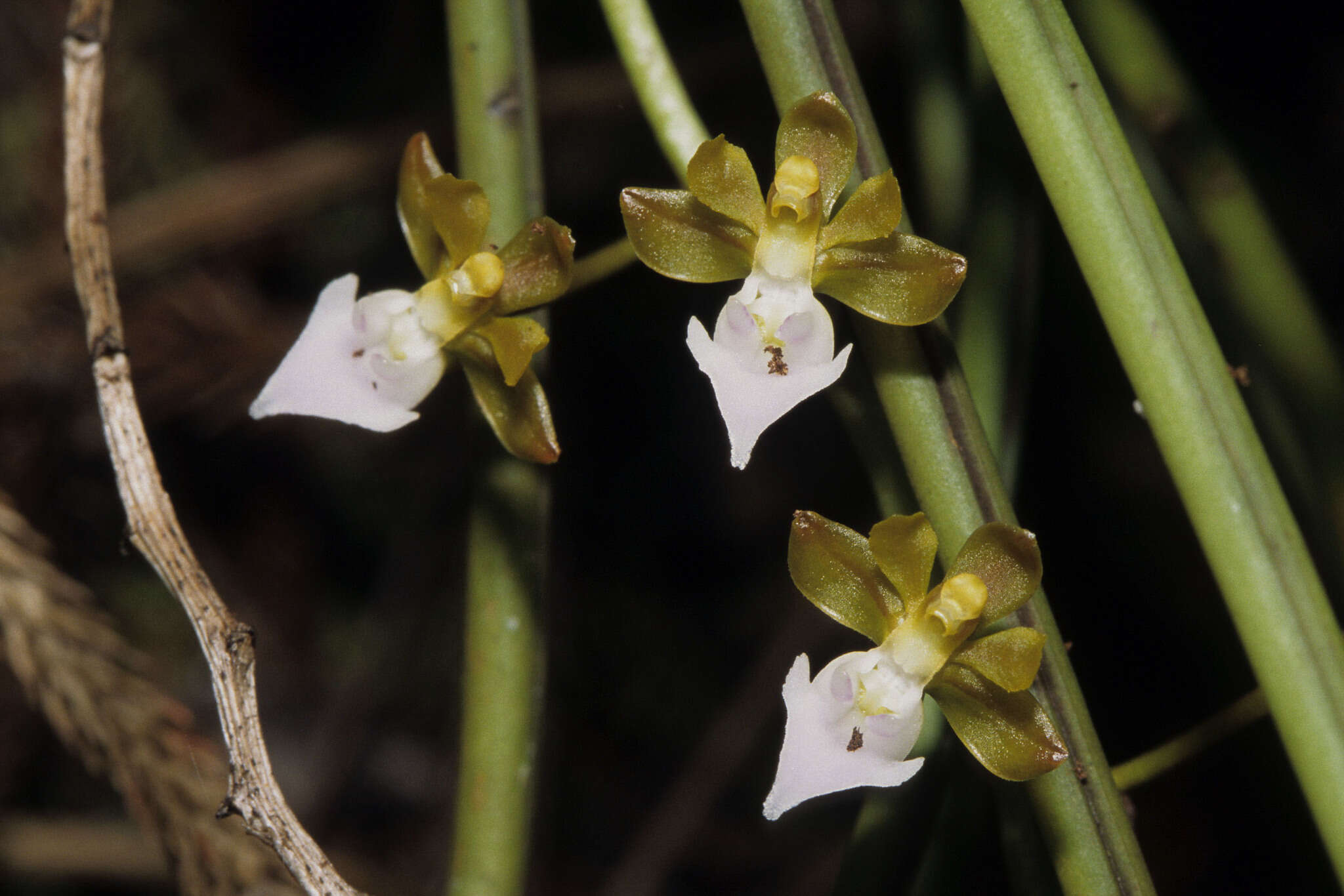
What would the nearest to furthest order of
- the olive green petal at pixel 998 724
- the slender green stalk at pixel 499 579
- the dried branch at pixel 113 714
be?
the olive green petal at pixel 998 724 < the slender green stalk at pixel 499 579 < the dried branch at pixel 113 714

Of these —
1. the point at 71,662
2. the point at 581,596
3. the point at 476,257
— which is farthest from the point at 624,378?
the point at 476,257

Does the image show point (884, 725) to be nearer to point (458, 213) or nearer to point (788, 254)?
point (788, 254)

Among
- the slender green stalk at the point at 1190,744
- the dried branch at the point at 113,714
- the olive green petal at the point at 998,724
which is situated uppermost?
the dried branch at the point at 113,714

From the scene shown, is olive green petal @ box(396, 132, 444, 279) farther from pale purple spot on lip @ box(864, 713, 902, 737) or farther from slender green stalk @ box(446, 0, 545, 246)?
pale purple spot on lip @ box(864, 713, 902, 737)

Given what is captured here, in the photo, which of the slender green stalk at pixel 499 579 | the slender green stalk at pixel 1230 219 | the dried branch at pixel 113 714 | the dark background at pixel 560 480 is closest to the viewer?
the slender green stalk at pixel 499 579

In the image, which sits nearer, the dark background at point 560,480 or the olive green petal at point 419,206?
the olive green petal at point 419,206

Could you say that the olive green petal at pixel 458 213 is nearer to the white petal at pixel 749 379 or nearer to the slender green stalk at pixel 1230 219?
the white petal at pixel 749 379

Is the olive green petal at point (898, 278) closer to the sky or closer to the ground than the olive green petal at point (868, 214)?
closer to the ground

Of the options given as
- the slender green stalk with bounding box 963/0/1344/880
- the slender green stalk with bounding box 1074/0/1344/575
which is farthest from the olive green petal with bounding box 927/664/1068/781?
the slender green stalk with bounding box 1074/0/1344/575

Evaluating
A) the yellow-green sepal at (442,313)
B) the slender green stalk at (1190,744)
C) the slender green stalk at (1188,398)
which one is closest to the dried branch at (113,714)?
the yellow-green sepal at (442,313)
